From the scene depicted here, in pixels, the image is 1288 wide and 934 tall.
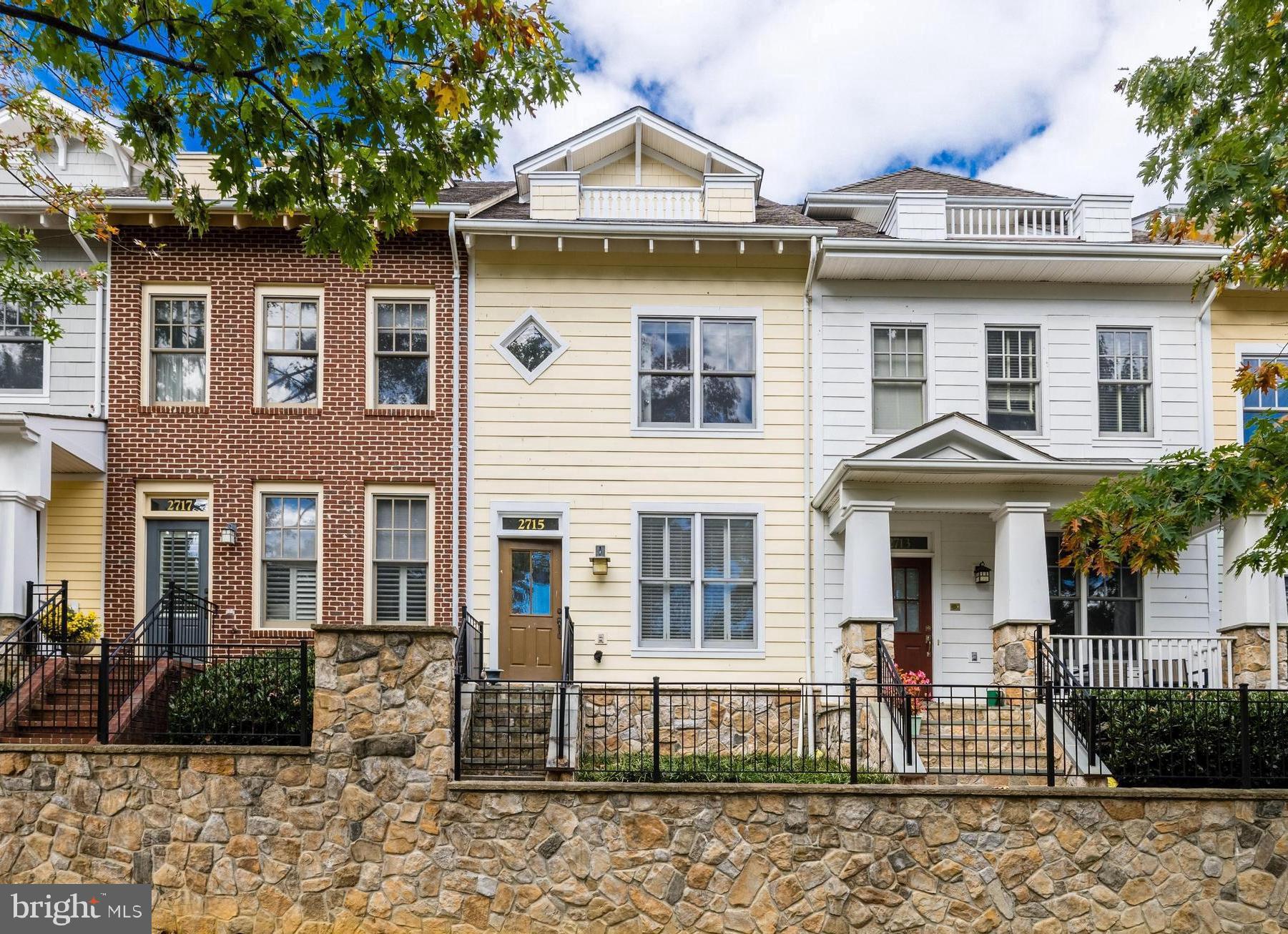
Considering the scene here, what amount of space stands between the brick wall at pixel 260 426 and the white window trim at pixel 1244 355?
10717 millimetres

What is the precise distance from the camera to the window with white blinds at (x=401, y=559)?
15375mm

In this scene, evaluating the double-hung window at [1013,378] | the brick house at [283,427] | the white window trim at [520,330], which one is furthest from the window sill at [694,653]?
the double-hung window at [1013,378]

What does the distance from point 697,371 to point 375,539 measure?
4960 millimetres

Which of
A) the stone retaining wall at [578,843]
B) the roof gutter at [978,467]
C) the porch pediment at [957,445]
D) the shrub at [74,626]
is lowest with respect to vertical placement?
the stone retaining wall at [578,843]

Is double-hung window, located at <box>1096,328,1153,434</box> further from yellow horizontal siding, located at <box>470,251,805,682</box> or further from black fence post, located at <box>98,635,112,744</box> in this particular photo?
black fence post, located at <box>98,635,112,744</box>

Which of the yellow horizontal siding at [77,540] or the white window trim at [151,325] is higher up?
the white window trim at [151,325]

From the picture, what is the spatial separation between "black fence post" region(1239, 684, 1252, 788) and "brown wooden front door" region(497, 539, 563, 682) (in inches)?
320

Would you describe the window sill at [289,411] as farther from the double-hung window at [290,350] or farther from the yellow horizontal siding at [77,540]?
the yellow horizontal siding at [77,540]

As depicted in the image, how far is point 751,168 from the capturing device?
1608 cm

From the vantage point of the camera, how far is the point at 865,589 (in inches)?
546

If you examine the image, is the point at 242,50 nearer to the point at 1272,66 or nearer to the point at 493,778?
the point at 493,778

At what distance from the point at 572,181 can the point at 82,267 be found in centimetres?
678

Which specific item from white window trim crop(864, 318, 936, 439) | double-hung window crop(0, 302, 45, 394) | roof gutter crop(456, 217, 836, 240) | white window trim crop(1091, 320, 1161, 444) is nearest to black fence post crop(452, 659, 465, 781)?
roof gutter crop(456, 217, 836, 240)

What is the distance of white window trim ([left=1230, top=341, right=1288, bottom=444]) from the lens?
15.9 metres
